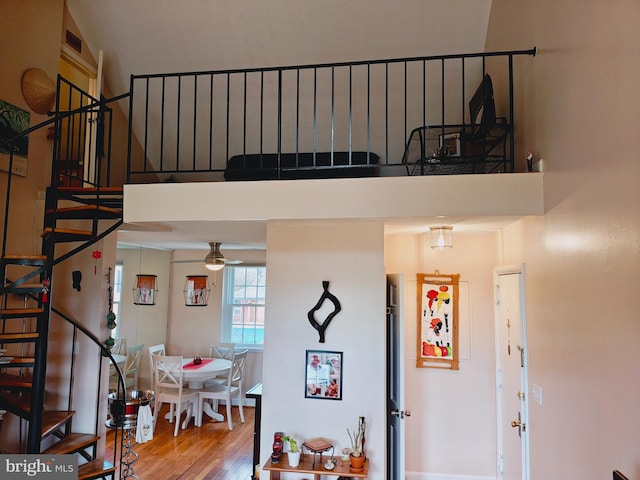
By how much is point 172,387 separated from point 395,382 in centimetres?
340

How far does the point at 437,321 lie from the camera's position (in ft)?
13.9

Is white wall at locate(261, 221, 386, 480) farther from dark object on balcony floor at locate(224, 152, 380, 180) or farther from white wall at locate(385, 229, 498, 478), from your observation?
dark object on balcony floor at locate(224, 152, 380, 180)

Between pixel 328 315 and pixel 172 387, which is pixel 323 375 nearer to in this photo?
pixel 328 315

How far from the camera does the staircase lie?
9.62 ft

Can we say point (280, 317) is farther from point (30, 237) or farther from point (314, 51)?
point (314, 51)

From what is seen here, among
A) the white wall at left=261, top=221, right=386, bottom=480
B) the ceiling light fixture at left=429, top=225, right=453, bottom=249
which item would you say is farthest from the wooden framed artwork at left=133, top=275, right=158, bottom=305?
the ceiling light fixture at left=429, top=225, right=453, bottom=249

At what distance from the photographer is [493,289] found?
13.6ft

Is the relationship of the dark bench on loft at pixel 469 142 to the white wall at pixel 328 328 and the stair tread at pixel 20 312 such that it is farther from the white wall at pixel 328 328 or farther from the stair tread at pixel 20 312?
the stair tread at pixel 20 312

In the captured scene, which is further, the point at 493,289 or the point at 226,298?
the point at 226,298

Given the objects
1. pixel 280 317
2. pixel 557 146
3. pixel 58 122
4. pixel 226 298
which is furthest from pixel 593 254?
pixel 226 298

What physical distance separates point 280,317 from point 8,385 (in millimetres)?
1980

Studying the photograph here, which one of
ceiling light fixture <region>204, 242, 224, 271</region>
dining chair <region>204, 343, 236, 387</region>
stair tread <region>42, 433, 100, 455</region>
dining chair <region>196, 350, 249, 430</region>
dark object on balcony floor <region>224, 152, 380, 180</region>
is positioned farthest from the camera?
dining chair <region>204, 343, 236, 387</region>

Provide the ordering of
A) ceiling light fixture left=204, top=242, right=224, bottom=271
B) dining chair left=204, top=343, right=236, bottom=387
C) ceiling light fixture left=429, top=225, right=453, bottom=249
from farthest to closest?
dining chair left=204, top=343, right=236, bottom=387, ceiling light fixture left=204, top=242, right=224, bottom=271, ceiling light fixture left=429, top=225, right=453, bottom=249

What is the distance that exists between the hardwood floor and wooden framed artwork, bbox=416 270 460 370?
2.22 m
